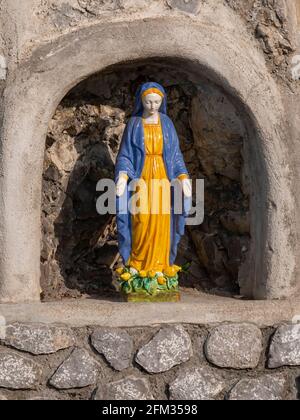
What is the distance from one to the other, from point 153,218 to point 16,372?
1.10 m

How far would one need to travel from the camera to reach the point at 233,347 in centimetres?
465

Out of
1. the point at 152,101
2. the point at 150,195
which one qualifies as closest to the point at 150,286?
the point at 150,195

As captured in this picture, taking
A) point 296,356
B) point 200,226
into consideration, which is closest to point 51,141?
point 200,226

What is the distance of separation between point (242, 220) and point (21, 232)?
1337 millimetres

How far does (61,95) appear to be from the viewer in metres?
4.76

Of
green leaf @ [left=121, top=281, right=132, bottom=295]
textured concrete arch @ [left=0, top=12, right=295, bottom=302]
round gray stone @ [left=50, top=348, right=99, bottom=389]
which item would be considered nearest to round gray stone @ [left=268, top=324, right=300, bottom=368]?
textured concrete arch @ [left=0, top=12, right=295, bottom=302]

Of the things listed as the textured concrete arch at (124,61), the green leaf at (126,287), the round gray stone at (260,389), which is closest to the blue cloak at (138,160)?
the green leaf at (126,287)

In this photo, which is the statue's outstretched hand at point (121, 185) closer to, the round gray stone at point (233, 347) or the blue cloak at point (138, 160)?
the blue cloak at point (138, 160)

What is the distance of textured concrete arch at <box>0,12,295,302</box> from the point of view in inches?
183

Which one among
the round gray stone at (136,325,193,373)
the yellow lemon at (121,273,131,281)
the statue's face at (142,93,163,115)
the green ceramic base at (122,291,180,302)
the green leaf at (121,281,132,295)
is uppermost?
the statue's face at (142,93,163,115)

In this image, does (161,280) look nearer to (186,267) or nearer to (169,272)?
(169,272)

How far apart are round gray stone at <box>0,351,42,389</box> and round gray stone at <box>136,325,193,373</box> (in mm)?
562

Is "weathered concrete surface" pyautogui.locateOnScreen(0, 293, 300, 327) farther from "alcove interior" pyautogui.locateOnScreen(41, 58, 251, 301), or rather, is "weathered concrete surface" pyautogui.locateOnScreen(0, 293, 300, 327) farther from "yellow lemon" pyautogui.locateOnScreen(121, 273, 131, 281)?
"alcove interior" pyautogui.locateOnScreen(41, 58, 251, 301)
